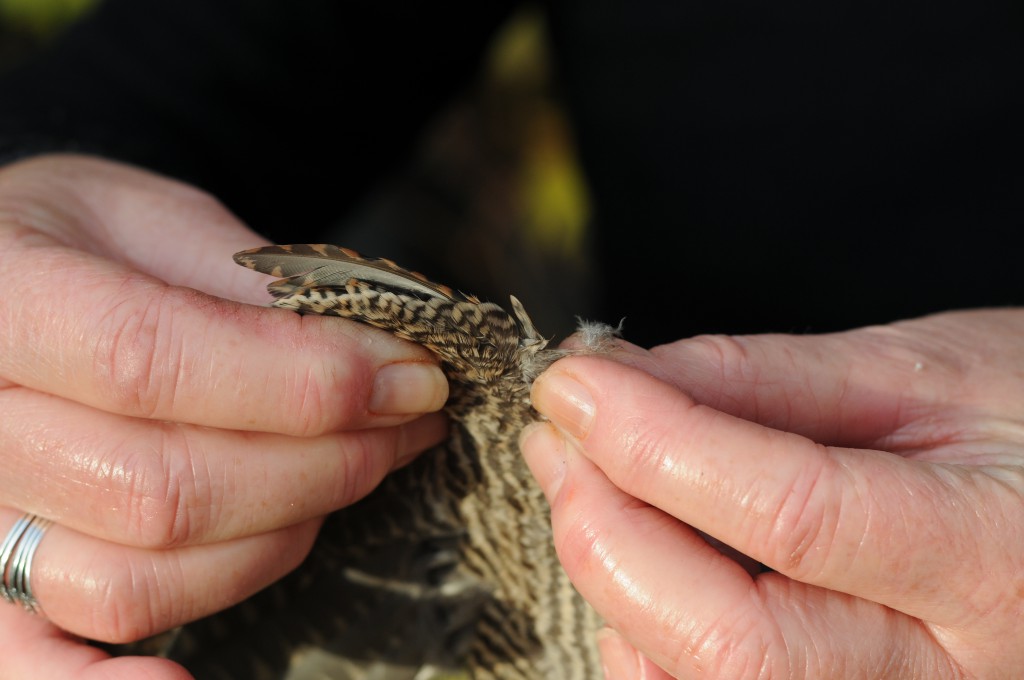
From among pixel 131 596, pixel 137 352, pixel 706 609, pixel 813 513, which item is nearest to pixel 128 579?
pixel 131 596

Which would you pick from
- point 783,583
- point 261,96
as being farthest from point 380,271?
point 261,96

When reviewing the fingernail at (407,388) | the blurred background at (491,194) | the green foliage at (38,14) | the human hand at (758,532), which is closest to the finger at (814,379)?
the human hand at (758,532)

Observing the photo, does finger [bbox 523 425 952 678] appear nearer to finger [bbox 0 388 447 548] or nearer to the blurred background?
finger [bbox 0 388 447 548]

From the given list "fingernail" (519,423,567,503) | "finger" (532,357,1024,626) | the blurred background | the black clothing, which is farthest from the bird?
the blurred background

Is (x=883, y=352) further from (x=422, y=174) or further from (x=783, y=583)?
(x=422, y=174)

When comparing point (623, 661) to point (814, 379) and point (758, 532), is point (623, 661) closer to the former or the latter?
point (758, 532)

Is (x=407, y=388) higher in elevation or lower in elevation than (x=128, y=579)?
higher
